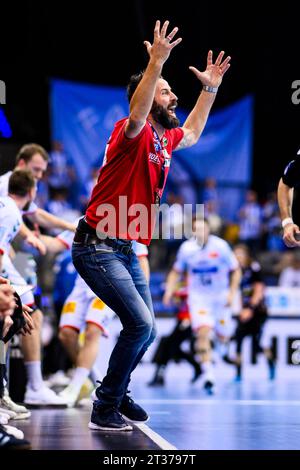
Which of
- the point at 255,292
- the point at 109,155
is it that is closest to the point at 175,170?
the point at 255,292

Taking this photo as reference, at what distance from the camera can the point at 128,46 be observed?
64.9ft

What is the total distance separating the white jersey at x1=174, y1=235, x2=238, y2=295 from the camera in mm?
11766

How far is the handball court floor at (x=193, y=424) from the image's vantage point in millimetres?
5047

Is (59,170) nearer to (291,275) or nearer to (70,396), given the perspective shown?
(291,275)

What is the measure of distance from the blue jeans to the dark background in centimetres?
1248

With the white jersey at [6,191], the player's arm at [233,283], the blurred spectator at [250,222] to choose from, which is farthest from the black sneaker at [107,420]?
the blurred spectator at [250,222]

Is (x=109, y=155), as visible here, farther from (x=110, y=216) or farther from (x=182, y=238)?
(x=182, y=238)

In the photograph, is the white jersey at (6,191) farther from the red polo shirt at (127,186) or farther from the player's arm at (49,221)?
the red polo shirt at (127,186)

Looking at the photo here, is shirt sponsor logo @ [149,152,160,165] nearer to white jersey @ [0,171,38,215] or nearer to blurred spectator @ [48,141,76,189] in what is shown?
white jersey @ [0,171,38,215]

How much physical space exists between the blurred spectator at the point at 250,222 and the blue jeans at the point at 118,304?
12.9m

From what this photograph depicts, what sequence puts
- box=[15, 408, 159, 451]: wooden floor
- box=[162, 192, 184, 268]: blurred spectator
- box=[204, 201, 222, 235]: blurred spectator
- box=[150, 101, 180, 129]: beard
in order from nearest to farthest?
box=[15, 408, 159, 451]: wooden floor → box=[150, 101, 180, 129]: beard → box=[162, 192, 184, 268]: blurred spectator → box=[204, 201, 222, 235]: blurred spectator

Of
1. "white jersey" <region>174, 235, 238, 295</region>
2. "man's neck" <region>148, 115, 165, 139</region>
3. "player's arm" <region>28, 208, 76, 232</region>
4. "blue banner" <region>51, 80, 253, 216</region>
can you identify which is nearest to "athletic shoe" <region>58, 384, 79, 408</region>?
"player's arm" <region>28, 208, 76, 232</region>

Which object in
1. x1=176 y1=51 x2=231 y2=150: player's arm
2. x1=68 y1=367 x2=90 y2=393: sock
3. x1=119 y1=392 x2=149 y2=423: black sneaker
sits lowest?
x1=119 y1=392 x2=149 y2=423: black sneaker

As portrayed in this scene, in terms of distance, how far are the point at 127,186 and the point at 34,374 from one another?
111 inches
